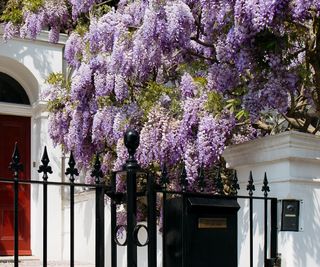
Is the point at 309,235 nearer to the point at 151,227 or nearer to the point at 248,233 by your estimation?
the point at 248,233

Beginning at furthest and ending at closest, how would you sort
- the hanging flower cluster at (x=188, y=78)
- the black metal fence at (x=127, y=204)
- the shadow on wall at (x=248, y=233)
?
the hanging flower cluster at (x=188, y=78)
the shadow on wall at (x=248, y=233)
the black metal fence at (x=127, y=204)

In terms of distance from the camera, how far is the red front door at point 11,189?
382 inches

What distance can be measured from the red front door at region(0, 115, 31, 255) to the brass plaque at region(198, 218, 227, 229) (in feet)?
20.8

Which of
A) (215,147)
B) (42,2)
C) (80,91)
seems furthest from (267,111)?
(42,2)

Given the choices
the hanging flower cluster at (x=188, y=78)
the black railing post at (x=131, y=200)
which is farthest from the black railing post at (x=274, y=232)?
the black railing post at (x=131, y=200)

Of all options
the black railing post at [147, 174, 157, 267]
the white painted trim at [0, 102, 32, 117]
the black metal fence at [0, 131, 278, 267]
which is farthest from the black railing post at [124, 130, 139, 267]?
the white painted trim at [0, 102, 32, 117]

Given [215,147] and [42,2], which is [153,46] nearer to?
[215,147]

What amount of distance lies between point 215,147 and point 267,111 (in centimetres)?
70

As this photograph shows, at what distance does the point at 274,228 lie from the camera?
14.6ft

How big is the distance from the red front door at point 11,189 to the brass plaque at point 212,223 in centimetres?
634

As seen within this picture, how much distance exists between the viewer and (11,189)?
32.4ft

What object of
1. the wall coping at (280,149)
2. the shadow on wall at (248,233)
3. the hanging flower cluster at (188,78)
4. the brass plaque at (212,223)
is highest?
the hanging flower cluster at (188,78)

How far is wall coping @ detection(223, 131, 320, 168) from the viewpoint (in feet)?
14.5

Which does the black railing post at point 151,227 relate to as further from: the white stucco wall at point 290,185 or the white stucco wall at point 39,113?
the white stucco wall at point 39,113
